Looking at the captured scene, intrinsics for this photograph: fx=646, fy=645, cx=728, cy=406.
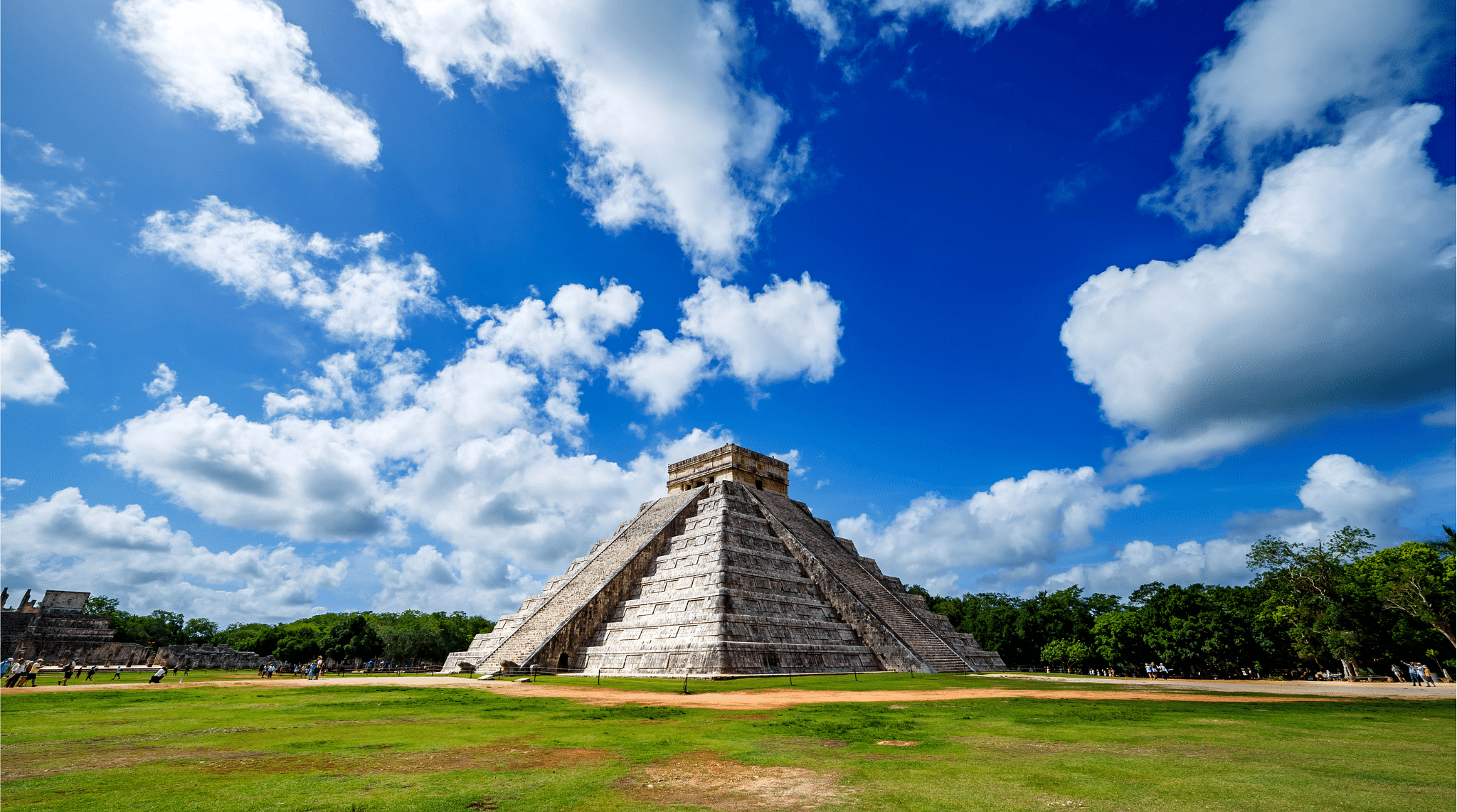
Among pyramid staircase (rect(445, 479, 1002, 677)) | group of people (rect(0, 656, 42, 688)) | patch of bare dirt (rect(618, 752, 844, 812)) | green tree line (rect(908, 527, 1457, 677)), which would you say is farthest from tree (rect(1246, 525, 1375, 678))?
group of people (rect(0, 656, 42, 688))

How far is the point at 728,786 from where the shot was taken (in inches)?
254

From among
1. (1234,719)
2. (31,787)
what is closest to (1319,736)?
(1234,719)

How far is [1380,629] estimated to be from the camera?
98.4 feet

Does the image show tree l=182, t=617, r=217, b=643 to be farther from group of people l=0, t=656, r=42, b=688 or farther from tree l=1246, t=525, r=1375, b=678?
tree l=1246, t=525, r=1375, b=678

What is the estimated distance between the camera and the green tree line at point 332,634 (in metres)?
46.6

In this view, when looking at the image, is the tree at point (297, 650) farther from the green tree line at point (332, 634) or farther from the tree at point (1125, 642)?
the tree at point (1125, 642)

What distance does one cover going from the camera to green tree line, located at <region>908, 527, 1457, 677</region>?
1114 inches

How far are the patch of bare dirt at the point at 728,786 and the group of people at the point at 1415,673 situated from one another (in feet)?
92.4

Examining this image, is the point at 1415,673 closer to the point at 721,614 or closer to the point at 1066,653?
the point at 1066,653

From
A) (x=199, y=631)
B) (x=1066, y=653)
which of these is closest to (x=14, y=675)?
(x=1066, y=653)

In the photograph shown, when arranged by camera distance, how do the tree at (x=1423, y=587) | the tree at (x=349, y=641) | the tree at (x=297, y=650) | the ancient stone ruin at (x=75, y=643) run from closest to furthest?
the tree at (x=1423, y=587)
the ancient stone ruin at (x=75, y=643)
the tree at (x=349, y=641)
the tree at (x=297, y=650)

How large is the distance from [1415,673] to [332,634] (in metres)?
59.7

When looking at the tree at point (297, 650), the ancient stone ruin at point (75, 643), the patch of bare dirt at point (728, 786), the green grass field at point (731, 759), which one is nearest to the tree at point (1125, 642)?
the green grass field at point (731, 759)

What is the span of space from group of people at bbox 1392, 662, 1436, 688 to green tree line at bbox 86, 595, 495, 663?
57004 millimetres
